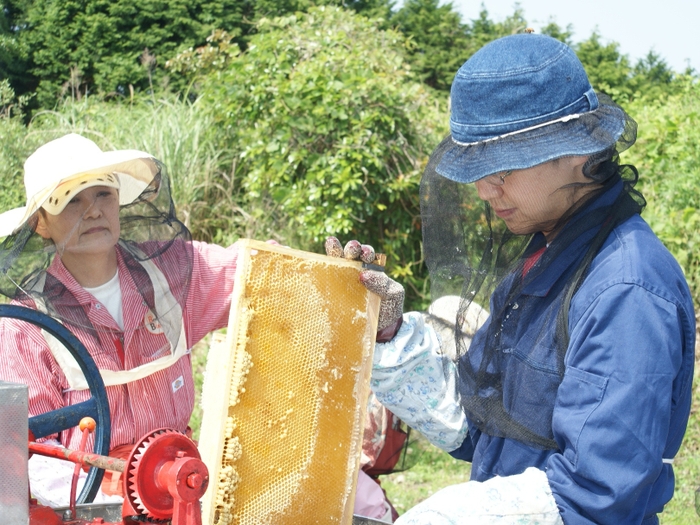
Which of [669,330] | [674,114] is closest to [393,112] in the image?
[674,114]

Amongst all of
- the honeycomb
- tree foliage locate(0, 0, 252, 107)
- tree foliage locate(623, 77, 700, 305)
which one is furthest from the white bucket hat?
tree foliage locate(0, 0, 252, 107)

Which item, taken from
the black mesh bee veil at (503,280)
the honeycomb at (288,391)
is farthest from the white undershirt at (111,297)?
the black mesh bee veil at (503,280)

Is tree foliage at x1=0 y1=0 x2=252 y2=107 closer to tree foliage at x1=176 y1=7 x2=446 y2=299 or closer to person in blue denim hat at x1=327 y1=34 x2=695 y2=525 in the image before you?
tree foliage at x1=176 y1=7 x2=446 y2=299

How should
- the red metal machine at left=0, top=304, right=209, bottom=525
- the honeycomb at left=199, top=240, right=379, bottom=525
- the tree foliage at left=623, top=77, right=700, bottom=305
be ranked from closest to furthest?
the red metal machine at left=0, top=304, right=209, bottom=525, the honeycomb at left=199, top=240, right=379, bottom=525, the tree foliage at left=623, top=77, right=700, bottom=305

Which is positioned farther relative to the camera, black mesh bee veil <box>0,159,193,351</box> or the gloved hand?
black mesh bee veil <box>0,159,193,351</box>

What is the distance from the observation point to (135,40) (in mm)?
11180

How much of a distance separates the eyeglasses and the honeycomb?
466 mm

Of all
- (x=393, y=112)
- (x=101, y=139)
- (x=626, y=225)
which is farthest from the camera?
(x=101, y=139)

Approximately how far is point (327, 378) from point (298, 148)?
3813 millimetres

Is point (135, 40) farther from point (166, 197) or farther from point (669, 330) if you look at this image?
point (669, 330)

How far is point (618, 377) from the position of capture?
1.26m

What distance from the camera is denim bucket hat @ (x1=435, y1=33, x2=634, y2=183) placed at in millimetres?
1419

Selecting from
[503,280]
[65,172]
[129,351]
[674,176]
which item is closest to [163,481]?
[503,280]

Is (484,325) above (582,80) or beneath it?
beneath
